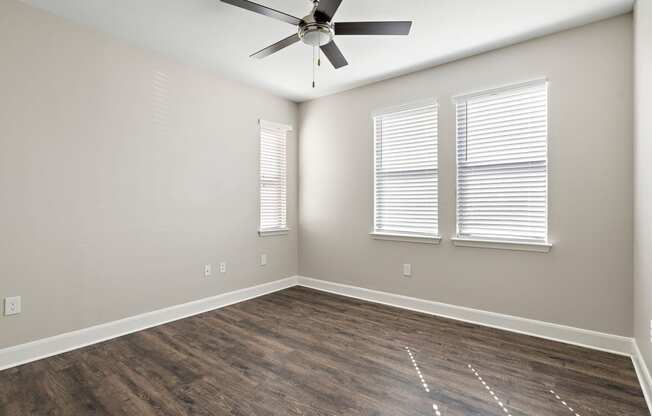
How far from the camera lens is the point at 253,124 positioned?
421 cm

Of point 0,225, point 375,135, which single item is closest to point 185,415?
point 0,225

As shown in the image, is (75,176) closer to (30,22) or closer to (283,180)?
(30,22)

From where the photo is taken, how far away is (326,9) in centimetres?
200

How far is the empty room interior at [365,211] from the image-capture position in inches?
85.0

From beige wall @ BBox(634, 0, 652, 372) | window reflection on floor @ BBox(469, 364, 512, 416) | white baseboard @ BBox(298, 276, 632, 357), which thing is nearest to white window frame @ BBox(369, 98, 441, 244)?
white baseboard @ BBox(298, 276, 632, 357)

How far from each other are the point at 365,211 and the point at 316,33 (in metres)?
2.36

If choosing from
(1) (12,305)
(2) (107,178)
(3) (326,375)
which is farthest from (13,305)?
(3) (326,375)

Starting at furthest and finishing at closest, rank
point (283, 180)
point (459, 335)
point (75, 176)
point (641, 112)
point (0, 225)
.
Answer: point (283, 180) < point (459, 335) < point (75, 176) < point (0, 225) < point (641, 112)

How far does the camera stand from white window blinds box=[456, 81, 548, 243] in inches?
115

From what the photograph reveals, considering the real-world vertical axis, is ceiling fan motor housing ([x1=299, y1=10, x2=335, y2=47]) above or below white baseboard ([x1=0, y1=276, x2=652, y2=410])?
above

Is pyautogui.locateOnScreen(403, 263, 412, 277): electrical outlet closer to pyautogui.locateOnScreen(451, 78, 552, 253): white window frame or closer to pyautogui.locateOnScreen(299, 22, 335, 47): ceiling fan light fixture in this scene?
pyautogui.locateOnScreen(451, 78, 552, 253): white window frame

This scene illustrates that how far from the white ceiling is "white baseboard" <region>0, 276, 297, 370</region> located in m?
2.62

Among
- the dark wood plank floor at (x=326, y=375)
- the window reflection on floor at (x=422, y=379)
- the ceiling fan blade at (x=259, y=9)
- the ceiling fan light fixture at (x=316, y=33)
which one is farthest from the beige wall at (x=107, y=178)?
the window reflection on floor at (x=422, y=379)

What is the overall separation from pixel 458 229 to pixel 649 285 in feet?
5.02
